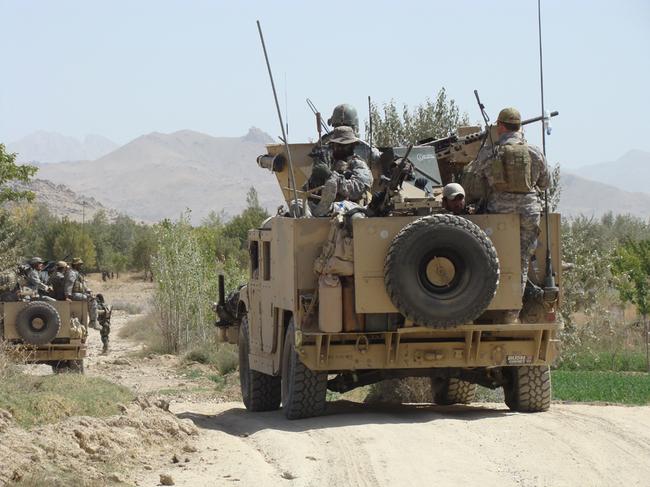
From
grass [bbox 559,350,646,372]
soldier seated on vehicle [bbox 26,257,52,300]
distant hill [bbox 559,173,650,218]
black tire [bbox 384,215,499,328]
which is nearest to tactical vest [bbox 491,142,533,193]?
black tire [bbox 384,215,499,328]

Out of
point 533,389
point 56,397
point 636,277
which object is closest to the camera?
point 56,397

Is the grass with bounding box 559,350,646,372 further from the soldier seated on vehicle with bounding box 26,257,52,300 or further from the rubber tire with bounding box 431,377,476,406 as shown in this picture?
the soldier seated on vehicle with bounding box 26,257,52,300

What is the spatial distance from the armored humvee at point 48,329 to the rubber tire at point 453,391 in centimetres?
708

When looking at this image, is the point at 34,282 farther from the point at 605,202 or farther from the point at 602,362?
the point at 605,202

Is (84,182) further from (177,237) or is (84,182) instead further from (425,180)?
(425,180)

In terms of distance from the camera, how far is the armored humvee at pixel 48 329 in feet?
65.3

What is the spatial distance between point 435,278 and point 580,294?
13.8 meters

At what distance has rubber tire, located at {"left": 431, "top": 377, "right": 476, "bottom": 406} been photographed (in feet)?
49.6

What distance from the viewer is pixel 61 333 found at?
66.4ft

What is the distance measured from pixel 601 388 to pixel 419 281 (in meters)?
6.47

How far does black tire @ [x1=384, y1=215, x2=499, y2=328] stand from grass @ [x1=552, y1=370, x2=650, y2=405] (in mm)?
4299

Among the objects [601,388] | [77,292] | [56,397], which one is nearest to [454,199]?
[56,397]

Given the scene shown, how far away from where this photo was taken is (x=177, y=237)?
90.9ft

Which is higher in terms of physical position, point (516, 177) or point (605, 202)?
point (605, 202)
